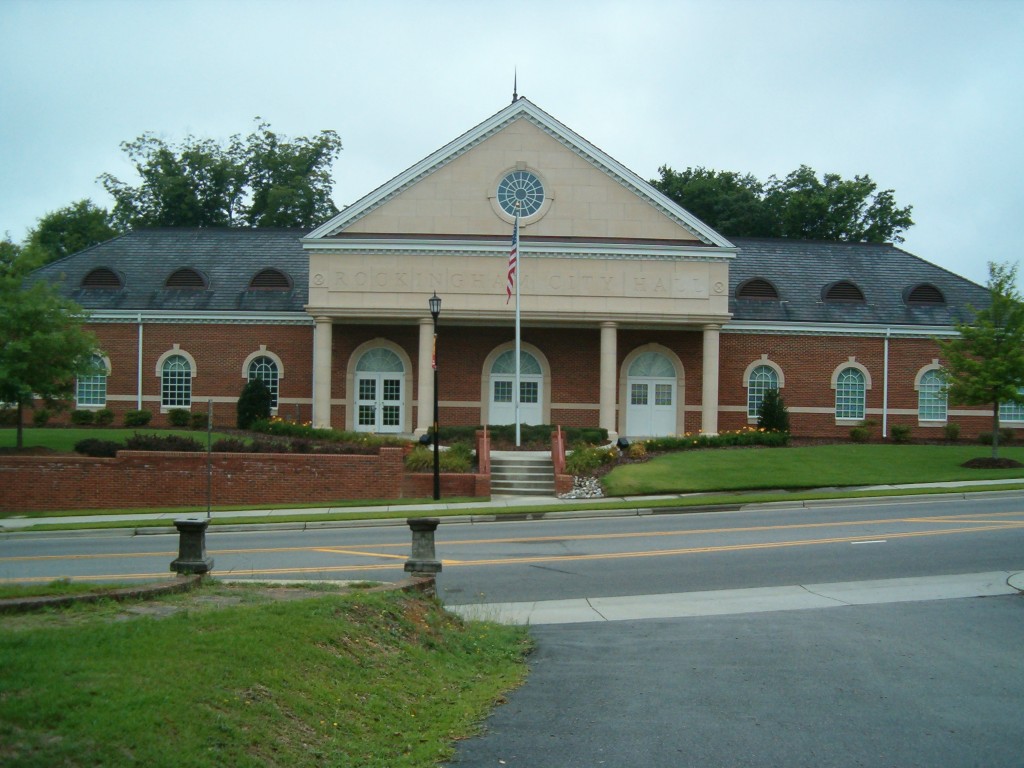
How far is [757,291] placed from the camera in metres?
38.2

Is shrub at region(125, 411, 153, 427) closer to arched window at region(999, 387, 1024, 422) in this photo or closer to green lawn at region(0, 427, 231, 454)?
green lawn at region(0, 427, 231, 454)

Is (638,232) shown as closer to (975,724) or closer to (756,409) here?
(756,409)

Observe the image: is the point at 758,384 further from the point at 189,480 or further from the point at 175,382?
the point at 175,382

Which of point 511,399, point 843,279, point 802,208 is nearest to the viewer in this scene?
point 511,399

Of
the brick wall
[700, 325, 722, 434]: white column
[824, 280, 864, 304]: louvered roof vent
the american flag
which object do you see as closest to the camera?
the brick wall

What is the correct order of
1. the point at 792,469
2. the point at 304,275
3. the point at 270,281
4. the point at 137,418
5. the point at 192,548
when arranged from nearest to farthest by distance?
the point at 192,548, the point at 792,469, the point at 137,418, the point at 270,281, the point at 304,275

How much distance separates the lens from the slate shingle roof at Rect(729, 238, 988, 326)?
3759 cm

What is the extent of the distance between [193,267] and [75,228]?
98.9ft

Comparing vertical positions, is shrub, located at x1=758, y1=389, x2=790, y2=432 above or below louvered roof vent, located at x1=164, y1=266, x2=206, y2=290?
below

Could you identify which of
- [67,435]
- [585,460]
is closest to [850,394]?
[585,460]

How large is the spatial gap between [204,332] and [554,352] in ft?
41.5

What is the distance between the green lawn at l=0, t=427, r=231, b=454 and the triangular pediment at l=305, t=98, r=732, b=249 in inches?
333

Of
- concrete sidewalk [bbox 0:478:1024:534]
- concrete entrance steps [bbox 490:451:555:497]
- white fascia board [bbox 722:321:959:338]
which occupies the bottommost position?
concrete sidewalk [bbox 0:478:1024:534]

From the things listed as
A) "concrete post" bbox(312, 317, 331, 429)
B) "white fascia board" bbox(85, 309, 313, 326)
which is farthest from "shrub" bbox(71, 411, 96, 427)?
"concrete post" bbox(312, 317, 331, 429)
